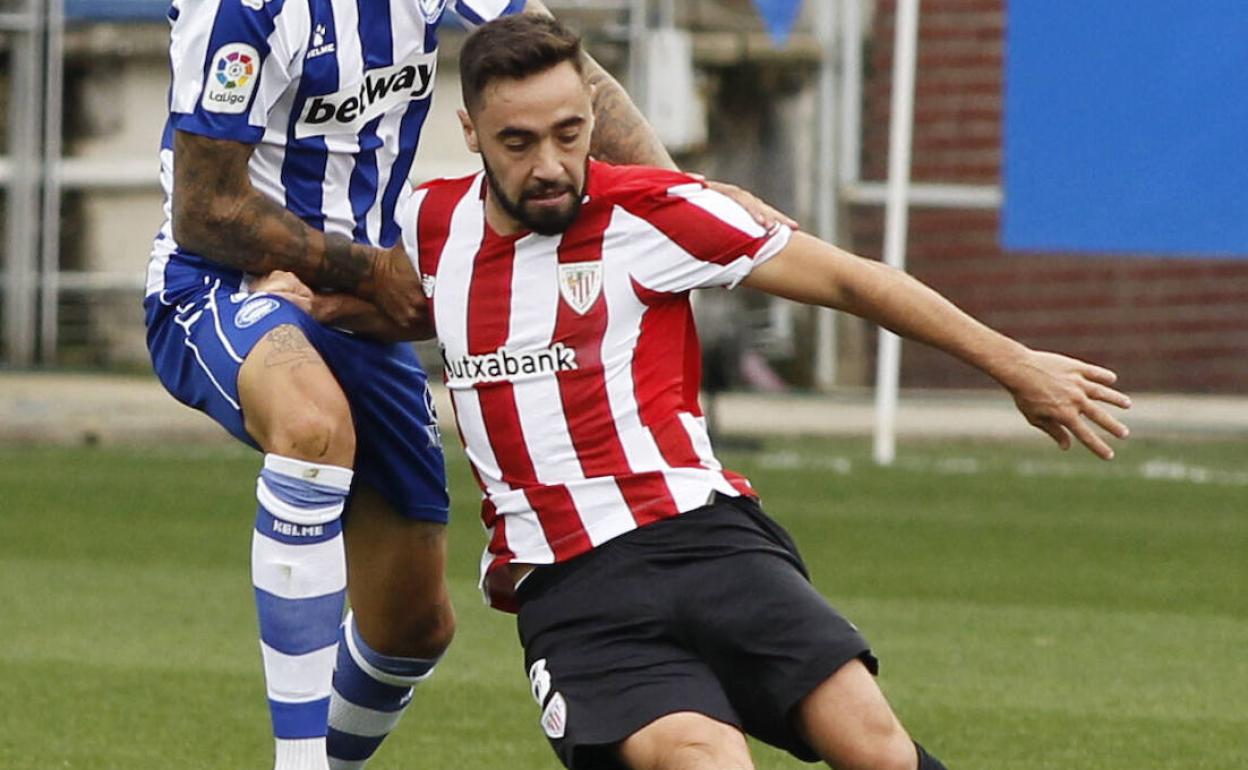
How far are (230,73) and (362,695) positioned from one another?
1383 millimetres

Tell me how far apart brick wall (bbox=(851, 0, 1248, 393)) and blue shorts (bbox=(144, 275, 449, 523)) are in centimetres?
1192

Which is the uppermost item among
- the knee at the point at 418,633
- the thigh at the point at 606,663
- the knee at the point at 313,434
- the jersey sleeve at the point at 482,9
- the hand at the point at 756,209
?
the jersey sleeve at the point at 482,9

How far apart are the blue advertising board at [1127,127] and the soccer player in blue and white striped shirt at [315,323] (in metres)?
8.18

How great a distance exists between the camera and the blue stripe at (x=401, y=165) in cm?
538

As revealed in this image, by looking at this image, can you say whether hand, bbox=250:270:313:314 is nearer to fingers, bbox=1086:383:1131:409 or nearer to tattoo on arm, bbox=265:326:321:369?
tattoo on arm, bbox=265:326:321:369

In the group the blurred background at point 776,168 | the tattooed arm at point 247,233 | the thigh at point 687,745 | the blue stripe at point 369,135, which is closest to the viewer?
the thigh at point 687,745

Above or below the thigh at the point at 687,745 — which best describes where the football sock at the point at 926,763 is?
below

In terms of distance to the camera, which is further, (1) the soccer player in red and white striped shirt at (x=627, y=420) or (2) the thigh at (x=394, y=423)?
(2) the thigh at (x=394, y=423)

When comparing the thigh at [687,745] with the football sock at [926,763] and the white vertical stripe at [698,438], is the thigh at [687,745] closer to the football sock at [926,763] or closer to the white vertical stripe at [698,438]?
the football sock at [926,763]

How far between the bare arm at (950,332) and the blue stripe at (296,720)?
1.13 m

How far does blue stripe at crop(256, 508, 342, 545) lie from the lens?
4.79 meters

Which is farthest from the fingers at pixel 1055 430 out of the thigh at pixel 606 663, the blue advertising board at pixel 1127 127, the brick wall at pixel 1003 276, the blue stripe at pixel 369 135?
the brick wall at pixel 1003 276

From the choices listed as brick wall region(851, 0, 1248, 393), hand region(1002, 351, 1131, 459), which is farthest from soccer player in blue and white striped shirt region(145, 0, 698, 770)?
brick wall region(851, 0, 1248, 393)

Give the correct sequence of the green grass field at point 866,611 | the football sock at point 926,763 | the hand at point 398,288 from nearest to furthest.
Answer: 1. the football sock at point 926,763
2. the hand at point 398,288
3. the green grass field at point 866,611
